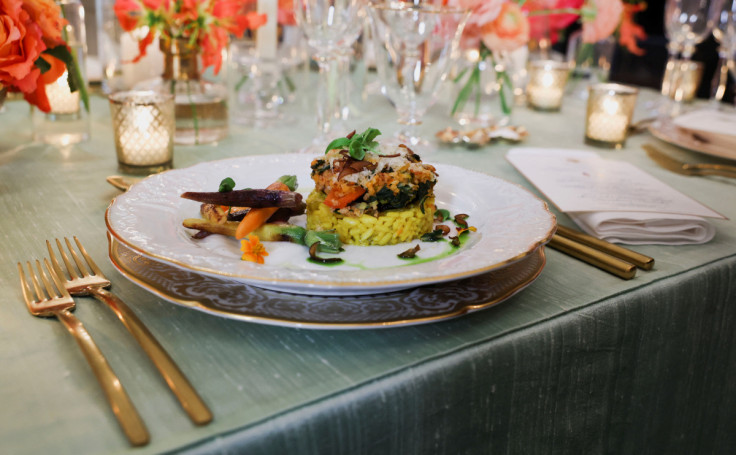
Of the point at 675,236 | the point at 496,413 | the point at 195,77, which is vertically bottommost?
the point at 496,413

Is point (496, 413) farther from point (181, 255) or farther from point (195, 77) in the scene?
point (195, 77)

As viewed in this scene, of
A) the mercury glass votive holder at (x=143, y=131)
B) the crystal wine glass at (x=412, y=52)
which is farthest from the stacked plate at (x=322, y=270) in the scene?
the crystal wine glass at (x=412, y=52)

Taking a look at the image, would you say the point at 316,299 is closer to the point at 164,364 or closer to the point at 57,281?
the point at 164,364

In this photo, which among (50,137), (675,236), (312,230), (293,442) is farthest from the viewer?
(50,137)

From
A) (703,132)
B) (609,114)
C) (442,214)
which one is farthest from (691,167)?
(442,214)

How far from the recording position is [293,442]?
516 mm

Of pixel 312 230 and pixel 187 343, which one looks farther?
pixel 312 230

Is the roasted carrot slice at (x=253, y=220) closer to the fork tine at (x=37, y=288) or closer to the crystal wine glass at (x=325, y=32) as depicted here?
the fork tine at (x=37, y=288)

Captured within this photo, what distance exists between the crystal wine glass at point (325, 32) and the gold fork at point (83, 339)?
767 millimetres

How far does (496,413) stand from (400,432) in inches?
5.3

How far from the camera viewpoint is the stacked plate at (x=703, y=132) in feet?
4.66

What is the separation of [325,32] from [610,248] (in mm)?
811

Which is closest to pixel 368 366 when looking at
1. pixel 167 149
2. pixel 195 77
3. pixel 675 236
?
pixel 675 236

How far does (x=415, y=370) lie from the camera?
23.2 inches
